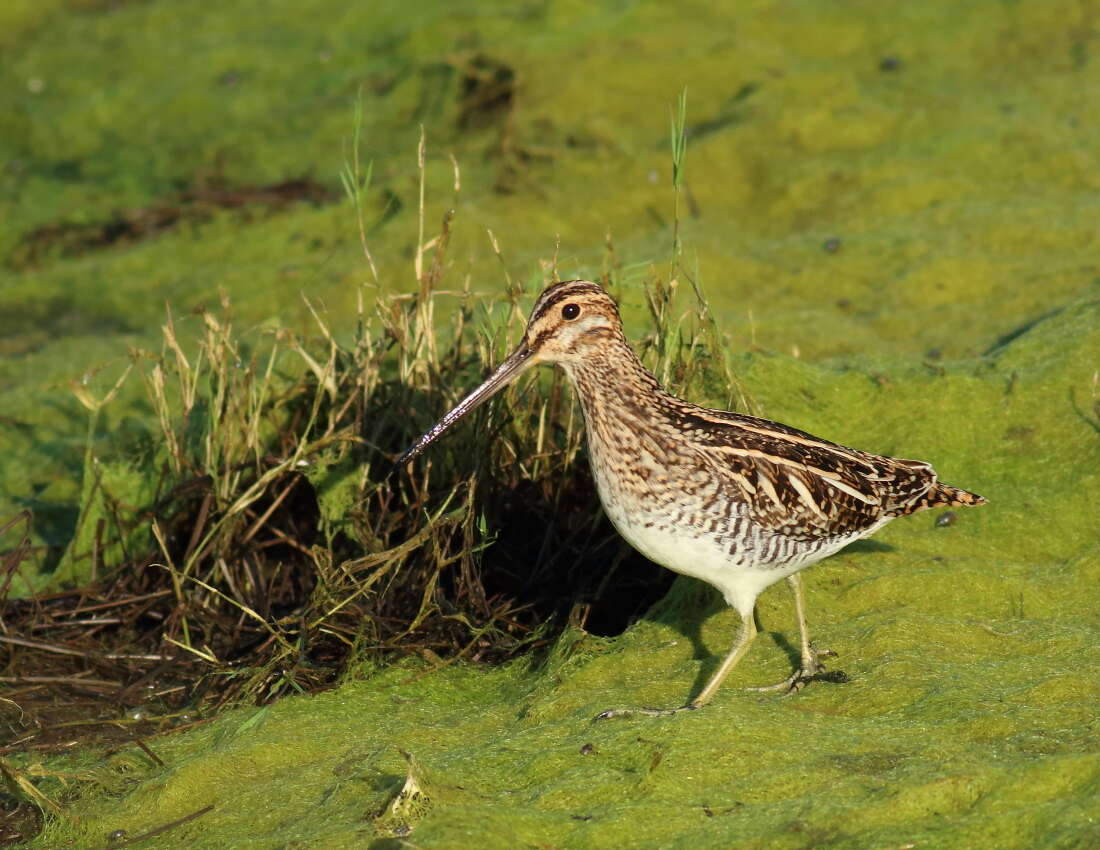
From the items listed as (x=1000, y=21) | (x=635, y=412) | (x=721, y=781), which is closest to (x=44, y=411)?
(x=635, y=412)

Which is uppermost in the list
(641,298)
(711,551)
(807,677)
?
(711,551)

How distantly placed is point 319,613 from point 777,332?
2.94 metres

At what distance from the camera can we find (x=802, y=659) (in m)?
4.56

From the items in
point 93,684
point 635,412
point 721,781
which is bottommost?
point 93,684

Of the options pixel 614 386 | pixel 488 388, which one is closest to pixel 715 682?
pixel 614 386

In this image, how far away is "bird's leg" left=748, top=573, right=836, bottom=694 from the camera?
4.47 metres

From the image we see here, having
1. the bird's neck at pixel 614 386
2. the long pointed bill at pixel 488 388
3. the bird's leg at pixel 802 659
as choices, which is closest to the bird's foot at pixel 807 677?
the bird's leg at pixel 802 659

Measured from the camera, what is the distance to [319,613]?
502cm

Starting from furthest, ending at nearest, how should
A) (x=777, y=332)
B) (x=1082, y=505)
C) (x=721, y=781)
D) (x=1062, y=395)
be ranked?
(x=777, y=332) → (x=1062, y=395) → (x=1082, y=505) → (x=721, y=781)

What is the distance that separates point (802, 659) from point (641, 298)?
278cm

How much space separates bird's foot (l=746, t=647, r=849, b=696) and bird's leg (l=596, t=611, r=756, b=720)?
115 mm

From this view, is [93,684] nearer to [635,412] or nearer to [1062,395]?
[635,412]

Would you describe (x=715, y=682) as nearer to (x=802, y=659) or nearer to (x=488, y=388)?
(x=802, y=659)

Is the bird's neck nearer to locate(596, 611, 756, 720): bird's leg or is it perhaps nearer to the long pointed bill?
the long pointed bill
